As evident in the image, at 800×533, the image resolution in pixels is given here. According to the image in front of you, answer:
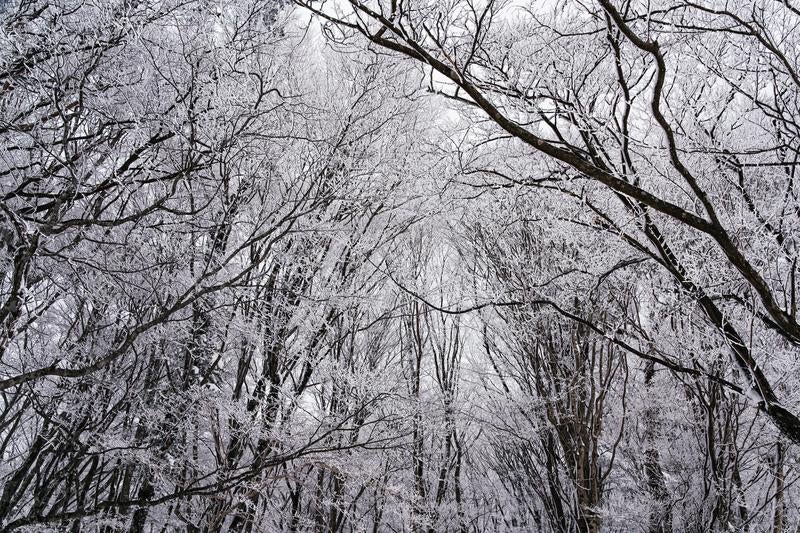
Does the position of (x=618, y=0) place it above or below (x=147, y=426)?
above

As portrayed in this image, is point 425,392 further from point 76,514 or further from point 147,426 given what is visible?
point 76,514

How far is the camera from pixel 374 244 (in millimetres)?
6727

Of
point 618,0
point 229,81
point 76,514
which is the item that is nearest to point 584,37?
point 618,0

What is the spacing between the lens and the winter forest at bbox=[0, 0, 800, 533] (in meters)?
2.65

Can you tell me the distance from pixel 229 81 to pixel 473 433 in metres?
8.77

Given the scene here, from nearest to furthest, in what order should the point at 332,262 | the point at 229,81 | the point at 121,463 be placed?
the point at 229,81 < the point at 121,463 < the point at 332,262

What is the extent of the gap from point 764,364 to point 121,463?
217 inches

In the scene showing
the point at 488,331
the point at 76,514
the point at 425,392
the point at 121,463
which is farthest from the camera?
the point at 425,392

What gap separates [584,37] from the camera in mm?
3416

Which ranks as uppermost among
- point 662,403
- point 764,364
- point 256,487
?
point 662,403

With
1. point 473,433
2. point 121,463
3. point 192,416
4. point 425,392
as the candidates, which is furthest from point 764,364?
point 473,433

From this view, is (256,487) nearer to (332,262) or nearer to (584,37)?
(332,262)

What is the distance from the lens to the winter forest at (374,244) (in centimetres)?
265

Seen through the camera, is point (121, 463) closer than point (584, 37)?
No
